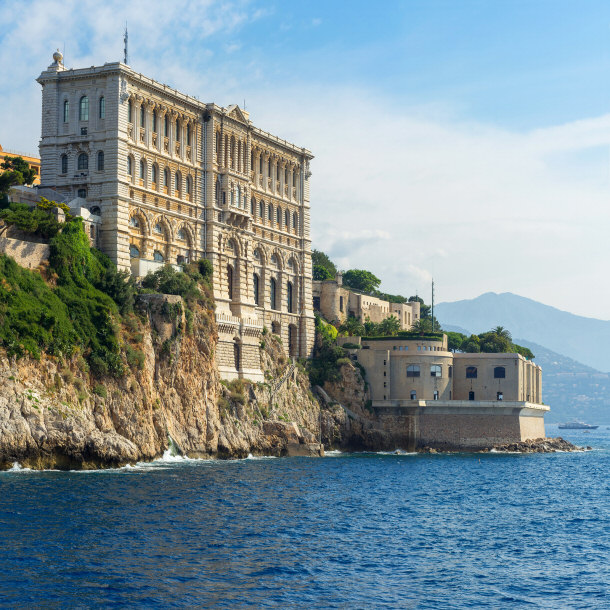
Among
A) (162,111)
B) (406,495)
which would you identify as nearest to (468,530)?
(406,495)

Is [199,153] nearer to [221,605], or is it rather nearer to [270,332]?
[270,332]

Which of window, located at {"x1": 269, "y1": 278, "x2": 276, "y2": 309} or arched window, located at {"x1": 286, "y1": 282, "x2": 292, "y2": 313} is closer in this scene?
window, located at {"x1": 269, "y1": 278, "x2": 276, "y2": 309}

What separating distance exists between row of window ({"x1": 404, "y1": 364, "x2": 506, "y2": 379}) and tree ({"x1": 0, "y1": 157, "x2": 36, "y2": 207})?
49880 millimetres

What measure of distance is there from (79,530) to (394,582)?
15600mm

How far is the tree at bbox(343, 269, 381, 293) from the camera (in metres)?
167

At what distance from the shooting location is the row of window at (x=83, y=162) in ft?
304

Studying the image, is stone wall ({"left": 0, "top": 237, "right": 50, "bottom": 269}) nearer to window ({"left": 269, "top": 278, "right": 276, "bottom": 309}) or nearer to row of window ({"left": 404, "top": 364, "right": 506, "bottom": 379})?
window ({"left": 269, "top": 278, "right": 276, "bottom": 309})

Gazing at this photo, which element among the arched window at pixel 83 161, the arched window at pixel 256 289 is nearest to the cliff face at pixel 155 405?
the arched window at pixel 256 289

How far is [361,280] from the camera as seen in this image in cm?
16788

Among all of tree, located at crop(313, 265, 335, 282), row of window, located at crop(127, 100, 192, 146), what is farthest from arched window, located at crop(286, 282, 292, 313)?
tree, located at crop(313, 265, 335, 282)

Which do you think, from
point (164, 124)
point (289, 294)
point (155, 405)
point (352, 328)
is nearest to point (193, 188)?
point (164, 124)

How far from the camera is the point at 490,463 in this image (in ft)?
344

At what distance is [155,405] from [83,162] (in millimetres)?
24033

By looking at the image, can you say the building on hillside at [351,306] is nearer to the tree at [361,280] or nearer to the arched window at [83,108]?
the tree at [361,280]
